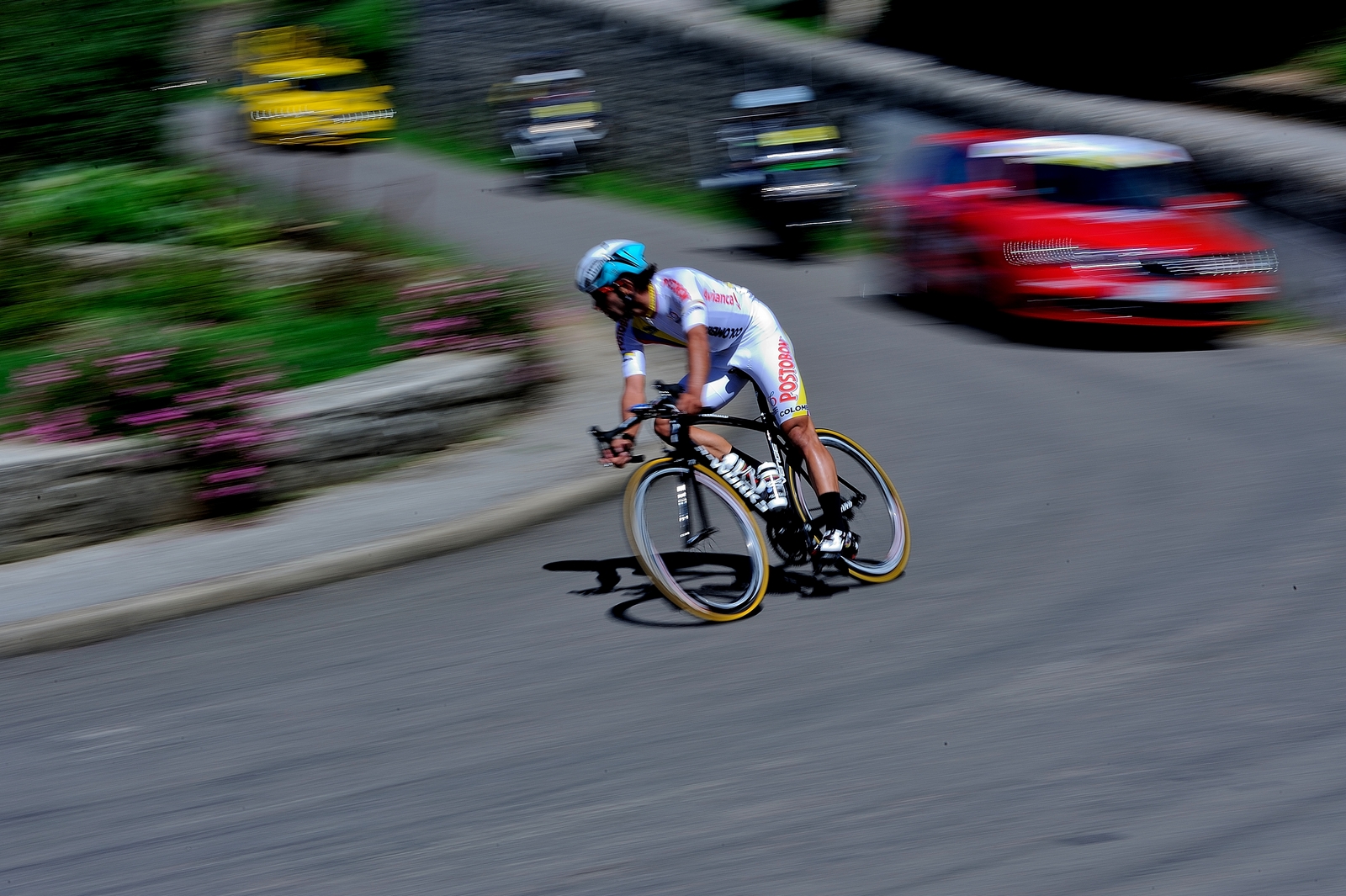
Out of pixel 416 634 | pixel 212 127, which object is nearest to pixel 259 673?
pixel 416 634

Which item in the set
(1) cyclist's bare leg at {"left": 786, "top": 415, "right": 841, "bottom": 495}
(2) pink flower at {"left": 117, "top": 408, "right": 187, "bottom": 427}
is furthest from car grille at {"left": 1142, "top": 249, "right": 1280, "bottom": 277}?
(2) pink flower at {"left": 117, "top": 408, "right": 187, "bottom": 427}

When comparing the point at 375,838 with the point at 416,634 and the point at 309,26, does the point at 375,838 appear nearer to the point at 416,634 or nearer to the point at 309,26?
the point at 416,634

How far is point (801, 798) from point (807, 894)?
2.01 ft

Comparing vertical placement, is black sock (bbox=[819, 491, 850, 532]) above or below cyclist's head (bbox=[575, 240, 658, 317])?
below

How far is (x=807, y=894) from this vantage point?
4.08m

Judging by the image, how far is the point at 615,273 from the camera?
623cm

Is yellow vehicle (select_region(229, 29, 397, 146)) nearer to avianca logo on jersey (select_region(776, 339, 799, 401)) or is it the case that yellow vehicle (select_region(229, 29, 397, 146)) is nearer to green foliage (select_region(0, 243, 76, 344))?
green foliage (select_region(0, 243, 76, 344))

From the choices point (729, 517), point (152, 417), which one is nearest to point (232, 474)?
point (152, 417)

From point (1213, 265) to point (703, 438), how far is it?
7.42m

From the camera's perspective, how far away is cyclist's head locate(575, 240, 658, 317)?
622 centimetres

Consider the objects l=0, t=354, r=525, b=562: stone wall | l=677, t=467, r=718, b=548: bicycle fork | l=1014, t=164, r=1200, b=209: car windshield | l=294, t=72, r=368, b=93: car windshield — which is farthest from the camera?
l=294, t=72, r=368, b=93: car windshield

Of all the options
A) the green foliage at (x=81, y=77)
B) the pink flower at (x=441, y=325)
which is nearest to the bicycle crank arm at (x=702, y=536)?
the pink flower at (x=441, y=325)

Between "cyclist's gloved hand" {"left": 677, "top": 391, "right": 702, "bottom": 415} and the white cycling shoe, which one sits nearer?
"cyclist's gloved hand" {"left": 677, "top": 391, "right": 702, "bottom": 415}

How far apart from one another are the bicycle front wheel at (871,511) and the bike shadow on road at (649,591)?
0.24 meters
